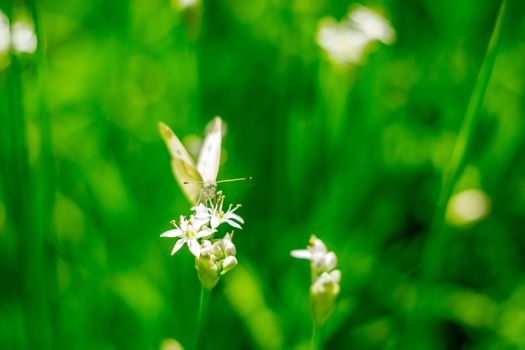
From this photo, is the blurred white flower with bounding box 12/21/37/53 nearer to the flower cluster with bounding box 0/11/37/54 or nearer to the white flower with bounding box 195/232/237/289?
the flower cluster with bounding box 0/11/37/54

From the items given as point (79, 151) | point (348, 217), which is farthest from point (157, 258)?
point (348, 217)

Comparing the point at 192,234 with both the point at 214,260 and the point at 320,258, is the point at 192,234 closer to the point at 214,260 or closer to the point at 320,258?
the point at 214,260

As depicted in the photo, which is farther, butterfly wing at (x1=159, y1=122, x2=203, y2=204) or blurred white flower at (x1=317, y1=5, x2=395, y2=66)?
blurred white flower at (x1=317, y1=5, x2=395, y2=66)

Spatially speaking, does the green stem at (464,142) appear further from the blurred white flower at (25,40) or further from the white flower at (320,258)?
the blurred white flower at (25,40)

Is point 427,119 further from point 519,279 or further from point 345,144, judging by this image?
point 519,279

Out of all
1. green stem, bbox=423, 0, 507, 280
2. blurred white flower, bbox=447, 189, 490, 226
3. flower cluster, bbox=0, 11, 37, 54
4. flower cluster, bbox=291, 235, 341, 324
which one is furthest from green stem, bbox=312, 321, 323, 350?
flower cluster, bbox=0, 11, 37, 54
